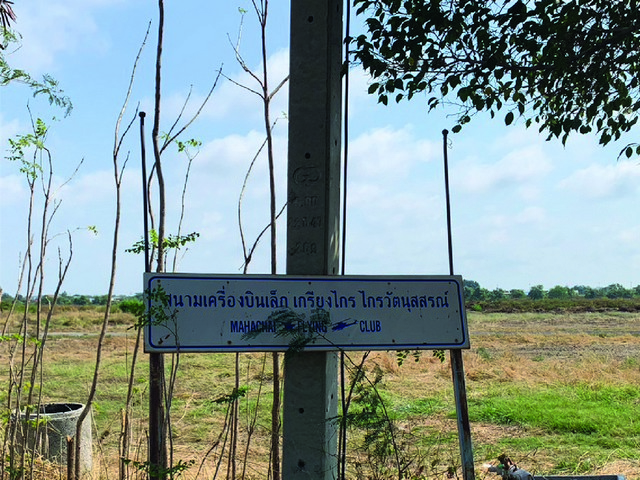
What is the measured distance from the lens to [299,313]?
2572 mm

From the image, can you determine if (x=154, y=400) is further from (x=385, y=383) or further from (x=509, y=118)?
(x=509, y=118)

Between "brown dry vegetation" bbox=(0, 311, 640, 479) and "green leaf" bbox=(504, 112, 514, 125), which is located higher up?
"green leaf" bbox=(504, 112, 514, 125)

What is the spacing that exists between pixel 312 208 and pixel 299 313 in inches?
17.0

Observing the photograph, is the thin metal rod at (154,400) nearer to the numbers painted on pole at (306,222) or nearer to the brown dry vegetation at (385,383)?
the numbers painted on pole at (306,222)

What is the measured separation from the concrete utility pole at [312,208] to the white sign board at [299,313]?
125mm

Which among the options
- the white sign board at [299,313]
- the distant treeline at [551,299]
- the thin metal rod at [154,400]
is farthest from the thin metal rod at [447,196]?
the distant treeline at [551,299]

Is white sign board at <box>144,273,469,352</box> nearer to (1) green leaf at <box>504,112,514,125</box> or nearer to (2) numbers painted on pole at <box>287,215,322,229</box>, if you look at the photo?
(2) numbers painted on pole at <box>287,215,322,229</box>

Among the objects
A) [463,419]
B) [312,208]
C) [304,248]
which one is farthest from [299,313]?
[463,419]

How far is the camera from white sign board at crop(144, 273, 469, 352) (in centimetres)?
249

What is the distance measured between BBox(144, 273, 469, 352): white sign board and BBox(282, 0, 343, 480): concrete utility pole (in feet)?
0.41

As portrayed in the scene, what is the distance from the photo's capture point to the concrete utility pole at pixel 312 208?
2.65 m

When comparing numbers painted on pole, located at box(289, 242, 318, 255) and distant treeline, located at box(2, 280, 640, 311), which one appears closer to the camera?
numbers painted on pole, located at box(289, 242, 318, 255)

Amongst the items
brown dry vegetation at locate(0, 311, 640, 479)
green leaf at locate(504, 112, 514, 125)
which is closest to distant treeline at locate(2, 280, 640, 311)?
brown dry vegetation at locate(0, 311, 640, 479)

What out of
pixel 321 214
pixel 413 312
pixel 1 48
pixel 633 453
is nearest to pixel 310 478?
pixel 413 312
